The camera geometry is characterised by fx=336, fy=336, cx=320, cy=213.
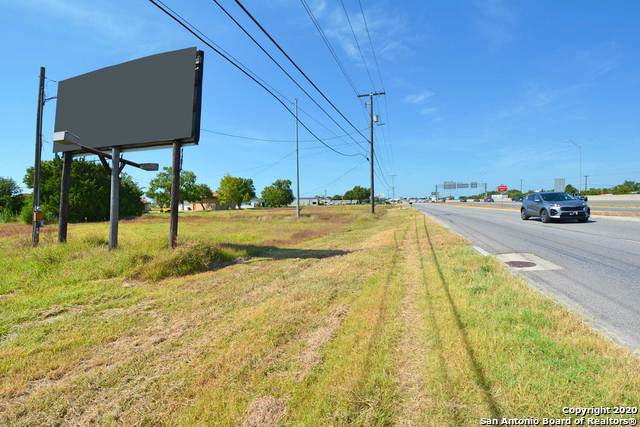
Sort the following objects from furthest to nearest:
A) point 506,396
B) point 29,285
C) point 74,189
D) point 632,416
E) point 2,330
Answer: point 74,189, point 29,285, point 2,330, point 506,396, point 632,416

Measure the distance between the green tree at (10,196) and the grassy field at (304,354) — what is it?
61636mm

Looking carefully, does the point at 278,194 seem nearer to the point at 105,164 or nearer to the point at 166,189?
the point at 166,189

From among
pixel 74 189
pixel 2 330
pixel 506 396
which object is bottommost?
pixel 2 330

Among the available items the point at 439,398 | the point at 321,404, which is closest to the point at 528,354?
the point at 439,398

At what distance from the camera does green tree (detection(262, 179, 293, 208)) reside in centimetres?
14812

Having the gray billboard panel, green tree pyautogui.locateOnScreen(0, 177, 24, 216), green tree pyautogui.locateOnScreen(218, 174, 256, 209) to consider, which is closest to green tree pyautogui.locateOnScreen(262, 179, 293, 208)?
green tree pyautogui.locateOnScreen(218, 174, 256, 209)

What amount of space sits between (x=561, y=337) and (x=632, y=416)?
53.1 inches

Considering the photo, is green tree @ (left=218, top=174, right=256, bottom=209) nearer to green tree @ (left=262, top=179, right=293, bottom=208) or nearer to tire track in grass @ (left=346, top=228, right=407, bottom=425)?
green tree @ (left=262, top=179, right=293, bottom=208)

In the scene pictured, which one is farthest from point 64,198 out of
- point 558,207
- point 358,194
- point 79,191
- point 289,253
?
point 358,194

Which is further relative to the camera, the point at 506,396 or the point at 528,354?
the point at 528,354

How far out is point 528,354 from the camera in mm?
3328

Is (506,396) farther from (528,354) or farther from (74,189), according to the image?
(74,189)

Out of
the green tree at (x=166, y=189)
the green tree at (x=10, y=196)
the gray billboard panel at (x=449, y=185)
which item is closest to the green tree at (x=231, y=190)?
the green tree at (x=166, y=189)

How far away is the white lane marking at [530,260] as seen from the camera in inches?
303
